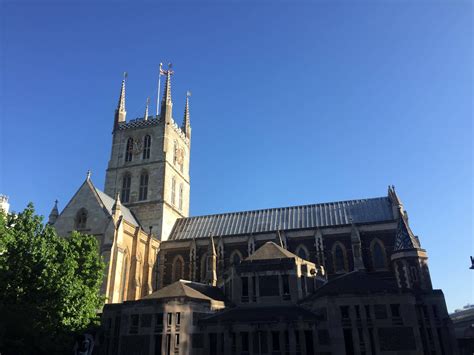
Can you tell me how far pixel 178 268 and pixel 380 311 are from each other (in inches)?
1148

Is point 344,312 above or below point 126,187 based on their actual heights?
below

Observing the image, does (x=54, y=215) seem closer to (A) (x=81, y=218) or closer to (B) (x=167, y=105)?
(A) (x=81, y=218)

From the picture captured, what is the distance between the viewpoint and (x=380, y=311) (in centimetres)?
3134

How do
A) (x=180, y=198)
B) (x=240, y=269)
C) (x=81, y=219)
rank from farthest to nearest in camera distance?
(x=180, y=198) → (x=81, y=219) → (x=240, y=269)

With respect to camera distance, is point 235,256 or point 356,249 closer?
point 356,249

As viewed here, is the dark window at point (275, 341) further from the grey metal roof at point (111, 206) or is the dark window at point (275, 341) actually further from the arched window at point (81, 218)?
the arched window at point (81, 218)

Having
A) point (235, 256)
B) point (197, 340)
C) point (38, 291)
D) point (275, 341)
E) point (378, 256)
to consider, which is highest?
point (235, 256)

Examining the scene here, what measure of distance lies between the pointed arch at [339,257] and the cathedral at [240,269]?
13cm

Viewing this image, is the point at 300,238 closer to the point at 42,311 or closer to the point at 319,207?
the point at 319,207

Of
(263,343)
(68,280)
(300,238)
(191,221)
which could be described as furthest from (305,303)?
(191,221)

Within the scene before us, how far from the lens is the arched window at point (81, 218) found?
47219 millimetres

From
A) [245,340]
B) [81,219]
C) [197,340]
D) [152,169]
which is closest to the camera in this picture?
[245,340]

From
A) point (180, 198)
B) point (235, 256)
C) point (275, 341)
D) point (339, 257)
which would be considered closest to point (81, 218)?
point (180, 198)

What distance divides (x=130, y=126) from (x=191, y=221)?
1981 cm
